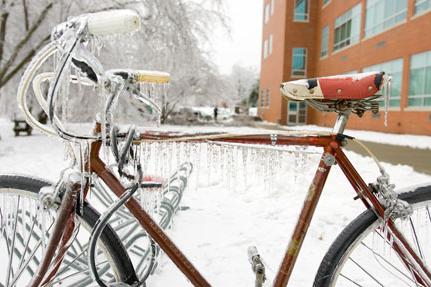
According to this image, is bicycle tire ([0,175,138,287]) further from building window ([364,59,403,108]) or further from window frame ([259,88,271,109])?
window frame ([259,88,271,109])

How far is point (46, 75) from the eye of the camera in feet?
5.36

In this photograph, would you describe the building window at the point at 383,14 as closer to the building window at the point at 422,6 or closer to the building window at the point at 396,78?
the building window at the point at 422,6

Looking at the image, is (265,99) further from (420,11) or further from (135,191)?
(135,191)

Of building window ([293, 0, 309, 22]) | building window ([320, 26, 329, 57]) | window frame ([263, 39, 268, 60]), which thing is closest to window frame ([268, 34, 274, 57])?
window frame ([263, 39, 268, 60])

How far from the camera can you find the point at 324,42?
26.8m

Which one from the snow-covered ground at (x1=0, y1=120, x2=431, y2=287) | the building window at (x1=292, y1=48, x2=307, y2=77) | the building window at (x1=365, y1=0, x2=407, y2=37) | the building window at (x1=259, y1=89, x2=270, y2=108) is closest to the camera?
the snow-covered ground at (x1=0, y1=120, x2=431, y2=287)

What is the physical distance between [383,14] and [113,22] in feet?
67.0

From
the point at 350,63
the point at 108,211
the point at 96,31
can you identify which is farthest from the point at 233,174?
the point at 350,63

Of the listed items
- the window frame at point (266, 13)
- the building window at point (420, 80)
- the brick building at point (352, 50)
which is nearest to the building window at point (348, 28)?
the brick building at point (352, 50)

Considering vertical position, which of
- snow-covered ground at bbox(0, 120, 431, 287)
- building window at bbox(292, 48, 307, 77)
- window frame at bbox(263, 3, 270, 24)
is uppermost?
window frame at bbox(263, 3, 270, 24)

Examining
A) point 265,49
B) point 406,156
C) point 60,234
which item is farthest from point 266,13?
point 60,234

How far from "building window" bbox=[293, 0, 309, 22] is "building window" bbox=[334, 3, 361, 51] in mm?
4335

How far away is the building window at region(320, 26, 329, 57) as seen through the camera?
26203 millimetres

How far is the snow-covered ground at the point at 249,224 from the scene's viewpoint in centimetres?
285
